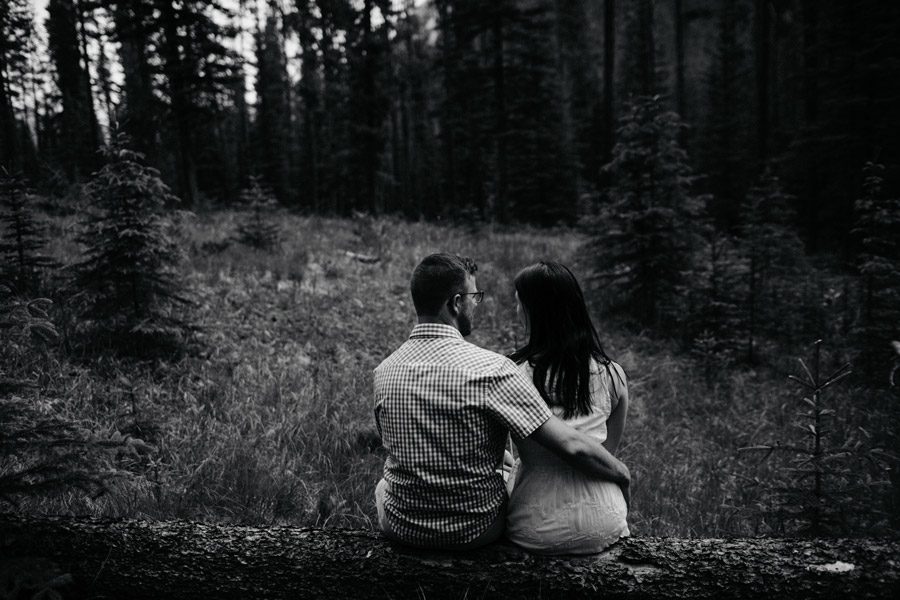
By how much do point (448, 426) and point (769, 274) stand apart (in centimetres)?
969

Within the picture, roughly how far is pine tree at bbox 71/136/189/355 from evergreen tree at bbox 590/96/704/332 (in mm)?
7016

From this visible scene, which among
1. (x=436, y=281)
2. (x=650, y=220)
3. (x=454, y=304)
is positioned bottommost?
(x=454, y=304)

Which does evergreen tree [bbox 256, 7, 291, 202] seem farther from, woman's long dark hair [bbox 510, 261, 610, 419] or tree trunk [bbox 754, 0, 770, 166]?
woman's long dark hair [bbox 510, 261, 610, 419]

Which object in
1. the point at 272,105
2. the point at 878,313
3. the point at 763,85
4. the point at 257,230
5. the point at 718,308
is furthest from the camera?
the point at 272,105

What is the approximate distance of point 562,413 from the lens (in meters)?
2.61

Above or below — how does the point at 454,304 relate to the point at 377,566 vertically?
above

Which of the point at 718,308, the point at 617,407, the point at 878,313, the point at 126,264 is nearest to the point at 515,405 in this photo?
the point at 617,407

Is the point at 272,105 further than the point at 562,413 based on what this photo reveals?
Yes

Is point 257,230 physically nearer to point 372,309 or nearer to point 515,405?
point 372,309

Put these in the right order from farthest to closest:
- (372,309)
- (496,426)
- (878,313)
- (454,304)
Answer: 1. (372,309)
2. (878,313)
3. (454,304)
4. (496,426)

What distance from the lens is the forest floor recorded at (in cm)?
419

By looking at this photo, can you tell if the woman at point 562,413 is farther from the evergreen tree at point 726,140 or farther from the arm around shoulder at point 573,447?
the evergreen tree at point 726,140

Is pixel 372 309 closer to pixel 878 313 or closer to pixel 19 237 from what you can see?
pixel 19 237

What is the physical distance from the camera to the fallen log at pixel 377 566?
2270 millimetres
